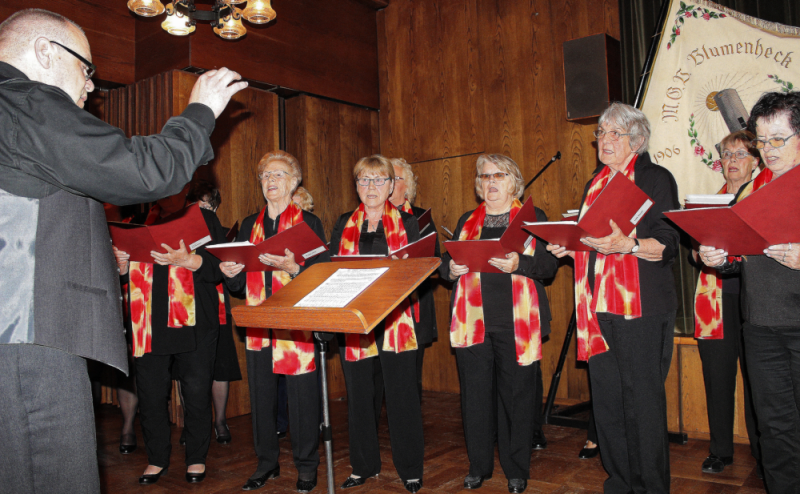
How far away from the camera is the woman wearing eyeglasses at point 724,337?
10.3 feet

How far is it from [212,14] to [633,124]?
8.04 feet

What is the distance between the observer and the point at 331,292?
1.81m

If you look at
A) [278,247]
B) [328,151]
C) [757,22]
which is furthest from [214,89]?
[328,151]

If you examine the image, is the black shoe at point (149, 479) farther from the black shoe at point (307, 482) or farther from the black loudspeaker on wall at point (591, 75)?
the black loudspeaker on wall at point (591, 75)

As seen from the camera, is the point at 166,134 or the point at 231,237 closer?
the point at 166,134

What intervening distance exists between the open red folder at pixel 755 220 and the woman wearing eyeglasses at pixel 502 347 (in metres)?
0.89

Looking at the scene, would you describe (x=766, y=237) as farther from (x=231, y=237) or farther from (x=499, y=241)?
(x=231, y=237)

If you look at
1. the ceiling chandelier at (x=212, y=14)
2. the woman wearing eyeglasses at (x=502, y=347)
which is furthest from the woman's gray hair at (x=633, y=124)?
the ceiling chandelier at (x=212, y=14)

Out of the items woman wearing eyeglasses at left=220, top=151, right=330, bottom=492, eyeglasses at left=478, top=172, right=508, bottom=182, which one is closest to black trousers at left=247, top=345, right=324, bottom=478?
woman wearing eyeglasses at left=220, top=151, right=330, bottom=492

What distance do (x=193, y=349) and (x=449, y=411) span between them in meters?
2.33

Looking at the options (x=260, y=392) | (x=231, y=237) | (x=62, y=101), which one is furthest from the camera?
(x=231, y=237)

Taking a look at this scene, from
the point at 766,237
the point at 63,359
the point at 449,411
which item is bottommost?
the point at 449,411

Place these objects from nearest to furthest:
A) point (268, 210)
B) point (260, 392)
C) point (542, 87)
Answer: point (260, 392) → point (268, 210) → point (542, 87)

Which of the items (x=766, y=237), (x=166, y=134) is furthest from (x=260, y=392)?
(x=766, y=237)
